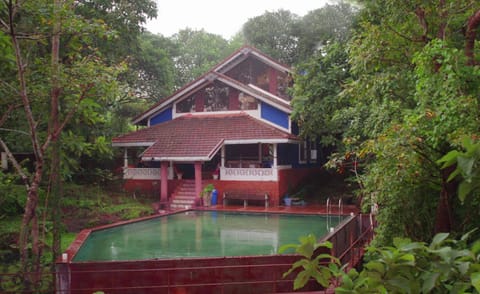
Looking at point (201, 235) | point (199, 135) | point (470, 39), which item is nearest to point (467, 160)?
point (470, 39)

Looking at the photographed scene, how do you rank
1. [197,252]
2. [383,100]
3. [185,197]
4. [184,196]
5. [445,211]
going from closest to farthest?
[445,211] < [383,100] < [197,252] < [185,197] < [184,196]

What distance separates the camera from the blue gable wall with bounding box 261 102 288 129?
1870cm

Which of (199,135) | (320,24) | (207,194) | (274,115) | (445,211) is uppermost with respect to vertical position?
(320,24)

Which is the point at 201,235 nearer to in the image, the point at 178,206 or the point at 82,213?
the point at 82,213

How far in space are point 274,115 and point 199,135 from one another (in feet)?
11.8

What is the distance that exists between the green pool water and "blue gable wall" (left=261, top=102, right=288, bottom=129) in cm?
503

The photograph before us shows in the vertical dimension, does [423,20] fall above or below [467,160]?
above

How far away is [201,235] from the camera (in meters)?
11.7

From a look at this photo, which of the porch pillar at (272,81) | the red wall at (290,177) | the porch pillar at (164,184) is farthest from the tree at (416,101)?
the porch pillar at (272,81)

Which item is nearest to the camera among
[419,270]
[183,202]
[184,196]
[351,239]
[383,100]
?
[419,270]

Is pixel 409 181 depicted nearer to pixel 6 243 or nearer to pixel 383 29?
pixel 383 29

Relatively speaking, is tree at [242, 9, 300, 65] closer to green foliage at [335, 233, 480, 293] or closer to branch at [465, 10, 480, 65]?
branch at [465, 10, 480, 65]

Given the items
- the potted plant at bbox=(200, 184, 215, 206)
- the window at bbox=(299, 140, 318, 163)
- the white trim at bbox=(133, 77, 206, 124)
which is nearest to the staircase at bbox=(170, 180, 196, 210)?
the potted plant at bbox=(200, 184, 215, 206)

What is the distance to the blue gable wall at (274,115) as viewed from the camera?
18.7 metres
